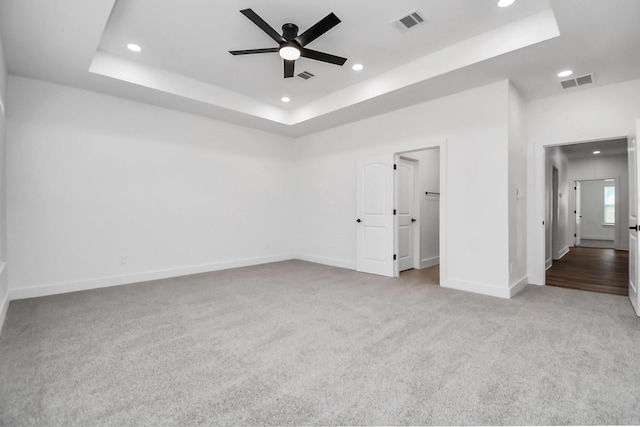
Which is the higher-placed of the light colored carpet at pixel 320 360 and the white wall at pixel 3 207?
the white wall at pixel 3 207

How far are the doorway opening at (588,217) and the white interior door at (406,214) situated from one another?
213cm

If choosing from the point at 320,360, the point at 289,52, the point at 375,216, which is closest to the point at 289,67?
the point at 289,52

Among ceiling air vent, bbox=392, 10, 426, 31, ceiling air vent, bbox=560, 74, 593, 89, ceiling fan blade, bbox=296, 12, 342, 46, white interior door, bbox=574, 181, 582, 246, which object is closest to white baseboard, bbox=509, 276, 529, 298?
ceiling air vent, bbox=560, 74, 593, 89

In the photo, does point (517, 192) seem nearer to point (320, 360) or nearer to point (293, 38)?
point (293, 38)

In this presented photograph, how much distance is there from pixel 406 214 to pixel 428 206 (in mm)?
689

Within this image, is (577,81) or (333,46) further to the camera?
(577,81)

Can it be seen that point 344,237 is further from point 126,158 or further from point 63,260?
point 63,260

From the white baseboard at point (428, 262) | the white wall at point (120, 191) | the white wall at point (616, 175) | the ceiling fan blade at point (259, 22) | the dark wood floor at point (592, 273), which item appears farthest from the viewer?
the white wall at point (616, 175)

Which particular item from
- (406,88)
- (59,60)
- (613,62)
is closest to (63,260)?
(59,60)

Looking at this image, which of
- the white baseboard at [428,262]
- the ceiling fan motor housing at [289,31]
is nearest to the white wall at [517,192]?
the white baseboard at [428,262]

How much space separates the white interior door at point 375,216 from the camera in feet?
16.4

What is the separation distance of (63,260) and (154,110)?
252 centimetres

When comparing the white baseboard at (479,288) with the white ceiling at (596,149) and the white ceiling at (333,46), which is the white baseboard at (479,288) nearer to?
the white ceiling at (333,46)

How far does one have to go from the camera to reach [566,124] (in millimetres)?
4176
